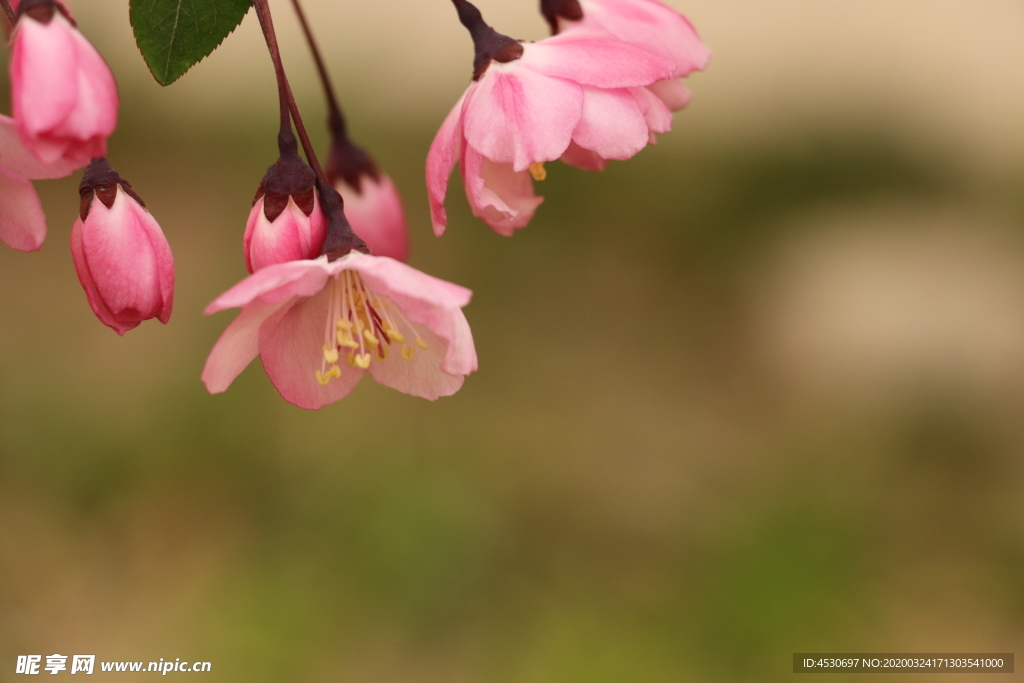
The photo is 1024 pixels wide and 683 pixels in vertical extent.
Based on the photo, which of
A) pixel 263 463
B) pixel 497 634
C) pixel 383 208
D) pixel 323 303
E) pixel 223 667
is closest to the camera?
pixel 323 303

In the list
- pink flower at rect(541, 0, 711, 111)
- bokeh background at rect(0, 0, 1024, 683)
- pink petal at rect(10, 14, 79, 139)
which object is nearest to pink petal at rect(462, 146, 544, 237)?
pink flower at rect(541, 0, 711, 111)

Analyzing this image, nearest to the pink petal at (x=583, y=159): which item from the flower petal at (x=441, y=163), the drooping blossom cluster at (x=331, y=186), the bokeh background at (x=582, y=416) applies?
the drooping blossom cluster at (x=331, y=186)

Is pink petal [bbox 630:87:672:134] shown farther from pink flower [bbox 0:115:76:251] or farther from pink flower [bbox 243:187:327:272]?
pink flower [bbox 0:115:76:251]

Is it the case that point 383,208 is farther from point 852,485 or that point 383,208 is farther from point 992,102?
point 992,102

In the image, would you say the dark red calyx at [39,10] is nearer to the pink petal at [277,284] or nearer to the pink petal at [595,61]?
the pink petal at [277,284]

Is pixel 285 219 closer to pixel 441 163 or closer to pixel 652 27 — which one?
pixel 441 163

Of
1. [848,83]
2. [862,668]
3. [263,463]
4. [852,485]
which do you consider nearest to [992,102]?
[848,83]
